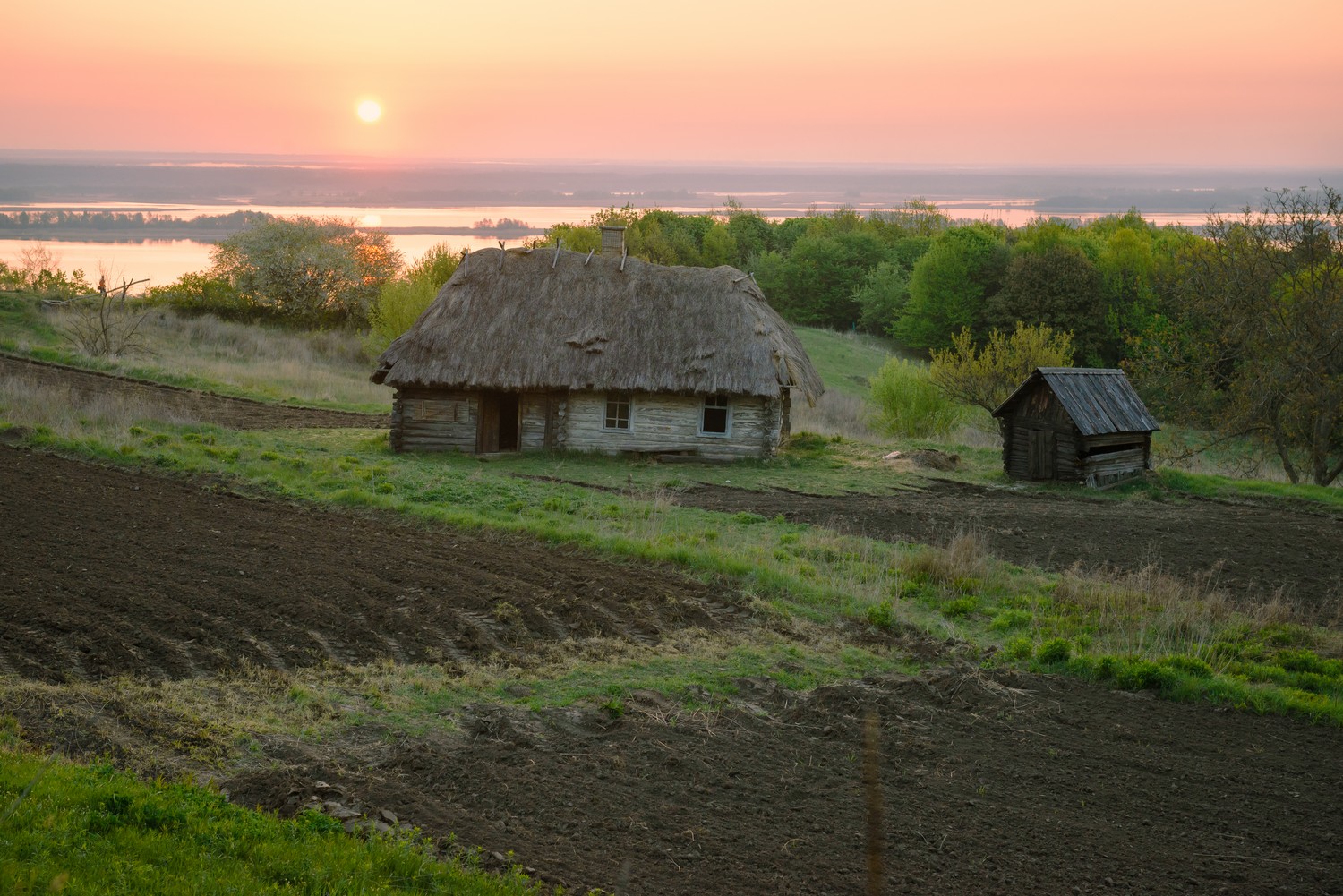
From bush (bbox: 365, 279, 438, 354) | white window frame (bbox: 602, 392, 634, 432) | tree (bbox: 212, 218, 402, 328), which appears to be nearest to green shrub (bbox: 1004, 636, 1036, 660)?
white window frame (bbox: 602, 392, 634, 432)

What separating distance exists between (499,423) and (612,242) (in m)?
6.05

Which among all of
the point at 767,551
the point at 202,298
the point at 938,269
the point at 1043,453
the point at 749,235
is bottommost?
the point at 767,551

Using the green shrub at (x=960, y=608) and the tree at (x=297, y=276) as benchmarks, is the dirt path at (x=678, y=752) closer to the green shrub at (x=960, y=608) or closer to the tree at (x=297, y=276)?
the green shrub at (x=960, y=608)

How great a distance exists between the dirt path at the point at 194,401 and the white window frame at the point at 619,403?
264 inches

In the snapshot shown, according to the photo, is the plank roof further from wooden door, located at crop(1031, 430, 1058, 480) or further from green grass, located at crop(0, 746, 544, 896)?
green grass, located at crop(0, 746, 544, 896)

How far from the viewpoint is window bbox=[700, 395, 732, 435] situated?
2492 centimetres

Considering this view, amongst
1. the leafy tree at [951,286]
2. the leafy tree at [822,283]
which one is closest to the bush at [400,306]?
the leafy tree at [951,286]

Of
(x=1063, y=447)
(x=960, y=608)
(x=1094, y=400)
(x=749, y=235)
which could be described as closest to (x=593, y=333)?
(x=1063, y=447)

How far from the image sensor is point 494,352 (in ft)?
81.1

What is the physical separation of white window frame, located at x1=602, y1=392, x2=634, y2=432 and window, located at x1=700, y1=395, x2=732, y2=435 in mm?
1672

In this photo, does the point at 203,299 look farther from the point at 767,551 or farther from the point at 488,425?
the point at 767,551

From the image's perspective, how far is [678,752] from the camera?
7898mm

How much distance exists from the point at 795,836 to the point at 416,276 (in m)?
41.7

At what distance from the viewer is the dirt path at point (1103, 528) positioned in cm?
1553
